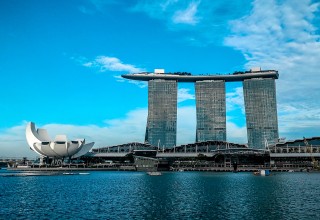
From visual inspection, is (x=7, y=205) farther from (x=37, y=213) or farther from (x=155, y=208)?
(x=155, y=208)

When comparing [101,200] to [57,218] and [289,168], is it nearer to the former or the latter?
[57,218]

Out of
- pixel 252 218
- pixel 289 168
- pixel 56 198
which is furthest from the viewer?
pixel 289 168

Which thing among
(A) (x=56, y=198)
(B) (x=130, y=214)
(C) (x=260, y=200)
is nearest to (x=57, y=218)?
(B) (x=130, y=214)

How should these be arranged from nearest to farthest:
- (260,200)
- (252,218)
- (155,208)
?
(252,218) < (155,208) < (260,200)

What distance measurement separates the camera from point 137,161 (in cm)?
19288

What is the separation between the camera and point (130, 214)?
4497 centimetres

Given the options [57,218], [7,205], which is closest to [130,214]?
[57,218]

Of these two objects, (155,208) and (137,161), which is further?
(137,161)

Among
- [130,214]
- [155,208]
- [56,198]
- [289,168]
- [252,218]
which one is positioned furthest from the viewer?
[289,168]

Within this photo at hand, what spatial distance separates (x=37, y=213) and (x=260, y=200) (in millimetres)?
31483

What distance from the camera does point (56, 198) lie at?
201 feet

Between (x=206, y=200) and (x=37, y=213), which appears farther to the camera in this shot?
Answer: (x=206, y=200)

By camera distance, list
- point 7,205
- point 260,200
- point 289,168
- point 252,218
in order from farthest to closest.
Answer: point 289,168, point 260,200, point 7,205, point 252,218

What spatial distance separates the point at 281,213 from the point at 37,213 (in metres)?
28.9
